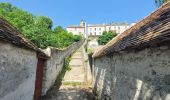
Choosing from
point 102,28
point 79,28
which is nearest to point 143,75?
point 79,28

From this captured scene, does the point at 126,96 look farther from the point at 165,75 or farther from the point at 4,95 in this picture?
the point at 4,95

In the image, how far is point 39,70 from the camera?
42.7 ft

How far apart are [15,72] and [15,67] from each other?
174 millimetres

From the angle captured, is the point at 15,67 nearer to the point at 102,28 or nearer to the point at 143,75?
the point at 143,75

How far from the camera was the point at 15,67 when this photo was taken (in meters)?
7.73

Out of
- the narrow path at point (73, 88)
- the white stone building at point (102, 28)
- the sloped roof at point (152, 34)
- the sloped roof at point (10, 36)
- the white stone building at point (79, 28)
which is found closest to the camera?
the sloped roof at point (152, 34)

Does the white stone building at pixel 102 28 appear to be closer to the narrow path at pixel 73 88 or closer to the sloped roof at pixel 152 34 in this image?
the narrow path at pixel 73 88

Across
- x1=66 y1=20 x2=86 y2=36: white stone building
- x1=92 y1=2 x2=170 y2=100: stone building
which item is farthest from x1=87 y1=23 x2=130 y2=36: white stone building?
x1=92 y1=2 x2=170 y2=100: stone building

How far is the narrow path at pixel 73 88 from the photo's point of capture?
14.0 meters

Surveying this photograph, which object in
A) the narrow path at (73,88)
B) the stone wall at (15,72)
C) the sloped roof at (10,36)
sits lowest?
the narrow path at (73,88)

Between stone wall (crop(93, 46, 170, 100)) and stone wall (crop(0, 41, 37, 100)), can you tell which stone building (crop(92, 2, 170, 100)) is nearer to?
stone wall (crop(93, 46, 170, 100))

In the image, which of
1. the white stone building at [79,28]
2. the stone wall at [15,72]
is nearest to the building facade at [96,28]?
the white stone building at [79,28]

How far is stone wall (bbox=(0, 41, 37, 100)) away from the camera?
673 centimetres

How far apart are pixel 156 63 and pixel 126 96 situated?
259 centimetres
